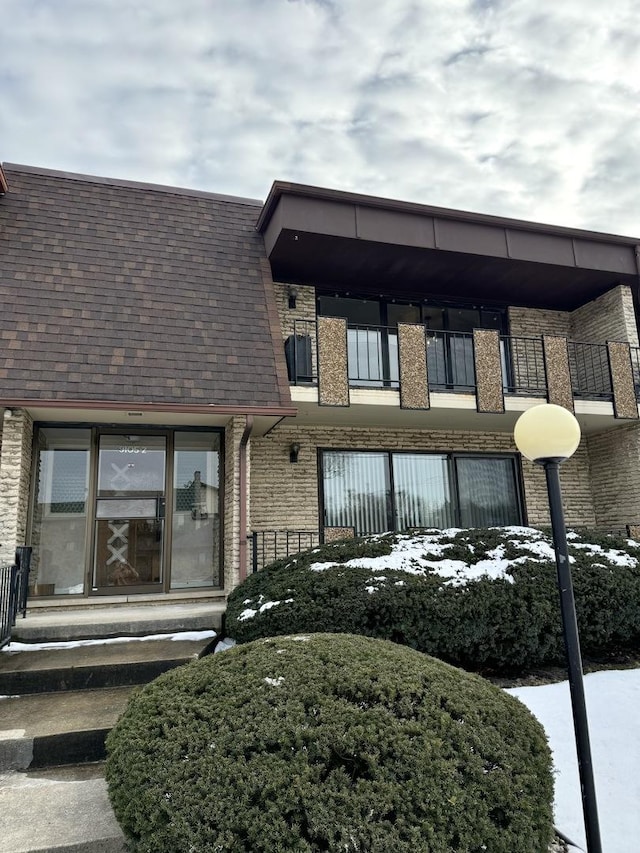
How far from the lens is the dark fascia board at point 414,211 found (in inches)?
329

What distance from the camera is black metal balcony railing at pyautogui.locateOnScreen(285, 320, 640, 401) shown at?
8.65 metres

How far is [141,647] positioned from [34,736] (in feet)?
5.99

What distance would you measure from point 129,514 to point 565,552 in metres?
6.28

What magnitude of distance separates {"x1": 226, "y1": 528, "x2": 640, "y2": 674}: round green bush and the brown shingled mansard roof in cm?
267

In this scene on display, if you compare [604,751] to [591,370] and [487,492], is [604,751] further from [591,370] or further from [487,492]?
[591,370]

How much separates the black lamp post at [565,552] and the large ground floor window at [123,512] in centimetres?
569

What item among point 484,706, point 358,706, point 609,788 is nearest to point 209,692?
point 358,706

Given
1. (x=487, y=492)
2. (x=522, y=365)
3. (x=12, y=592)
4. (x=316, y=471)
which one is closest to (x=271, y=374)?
(x=316, y=471)

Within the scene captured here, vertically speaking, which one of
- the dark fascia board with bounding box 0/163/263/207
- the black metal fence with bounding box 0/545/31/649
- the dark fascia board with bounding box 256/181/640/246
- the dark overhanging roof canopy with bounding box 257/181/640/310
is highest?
the dark fascia board with bounding box 0/163/263/207

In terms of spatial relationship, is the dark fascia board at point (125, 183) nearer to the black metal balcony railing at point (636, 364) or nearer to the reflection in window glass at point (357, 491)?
the reflection in window glass at point (357, 491)

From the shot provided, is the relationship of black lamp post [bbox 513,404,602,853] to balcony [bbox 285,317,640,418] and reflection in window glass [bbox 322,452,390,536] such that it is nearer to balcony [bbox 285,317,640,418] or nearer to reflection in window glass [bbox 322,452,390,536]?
balcony [bbox 285,317,640,418]

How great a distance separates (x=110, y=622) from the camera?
604 cm

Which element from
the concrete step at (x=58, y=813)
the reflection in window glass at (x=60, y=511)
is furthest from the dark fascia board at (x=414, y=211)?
the concrete step at (x=58, y=813)

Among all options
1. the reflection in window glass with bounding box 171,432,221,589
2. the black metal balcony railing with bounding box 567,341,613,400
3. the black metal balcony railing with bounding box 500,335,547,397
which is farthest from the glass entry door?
the black metal balcony railing with bounding box 567,341,613,400
